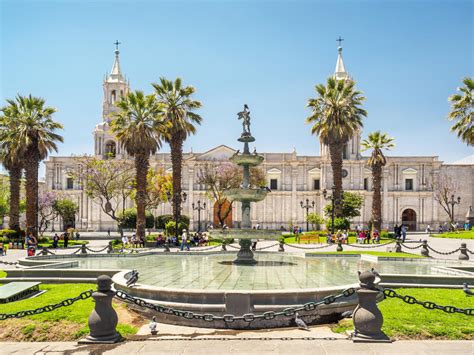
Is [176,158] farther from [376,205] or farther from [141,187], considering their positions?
[376,205]

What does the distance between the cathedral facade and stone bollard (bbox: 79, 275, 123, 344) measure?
47194 millimetres

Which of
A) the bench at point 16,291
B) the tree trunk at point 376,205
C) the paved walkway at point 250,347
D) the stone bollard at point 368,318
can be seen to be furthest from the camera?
the tree trunk at point 376,205

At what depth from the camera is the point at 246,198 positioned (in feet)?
46.8

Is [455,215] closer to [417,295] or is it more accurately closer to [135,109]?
[135,109]

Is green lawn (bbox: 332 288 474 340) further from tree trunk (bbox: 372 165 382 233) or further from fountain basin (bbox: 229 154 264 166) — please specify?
tree trunk (bbox: 372 165 382 233)

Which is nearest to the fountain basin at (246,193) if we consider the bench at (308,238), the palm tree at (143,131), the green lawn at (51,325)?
the green lawn at (51,325)

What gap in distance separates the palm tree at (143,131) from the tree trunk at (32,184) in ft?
17.3

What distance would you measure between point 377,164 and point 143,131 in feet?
61.8

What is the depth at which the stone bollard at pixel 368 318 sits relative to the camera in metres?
6.68

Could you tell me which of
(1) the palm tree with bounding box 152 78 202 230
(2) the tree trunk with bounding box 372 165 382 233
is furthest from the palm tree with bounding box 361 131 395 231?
(1) the palm tree with bounding box 152 78 202 230

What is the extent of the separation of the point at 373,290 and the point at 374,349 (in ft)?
2.77

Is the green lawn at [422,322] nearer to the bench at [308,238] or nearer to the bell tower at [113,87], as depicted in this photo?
the bench at [308,238]

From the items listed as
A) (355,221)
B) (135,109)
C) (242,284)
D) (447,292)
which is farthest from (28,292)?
(355,221)

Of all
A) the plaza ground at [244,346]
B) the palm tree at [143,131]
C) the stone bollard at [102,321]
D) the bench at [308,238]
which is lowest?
the bench at [308,238]
